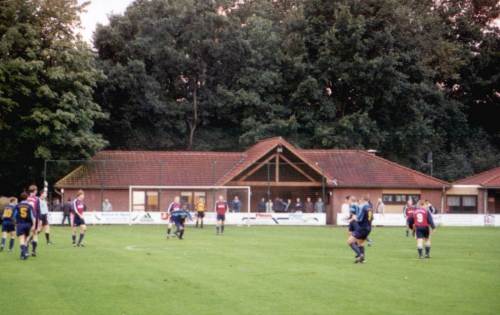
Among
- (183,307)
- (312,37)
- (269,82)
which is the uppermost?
(312,37)

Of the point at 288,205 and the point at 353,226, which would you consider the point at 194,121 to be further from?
the point at 353,226

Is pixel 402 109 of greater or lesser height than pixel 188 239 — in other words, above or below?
above

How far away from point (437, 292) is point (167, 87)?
5392 centimetres

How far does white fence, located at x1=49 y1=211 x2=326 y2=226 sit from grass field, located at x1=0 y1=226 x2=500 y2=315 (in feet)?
69.2

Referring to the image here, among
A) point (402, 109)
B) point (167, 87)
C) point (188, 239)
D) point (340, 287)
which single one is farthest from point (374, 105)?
point (340, 287)

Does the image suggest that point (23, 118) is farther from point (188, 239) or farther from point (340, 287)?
point (340, 287)

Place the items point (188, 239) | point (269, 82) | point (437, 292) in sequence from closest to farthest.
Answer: point (437, 292), point (188, 239), point (269, 82)

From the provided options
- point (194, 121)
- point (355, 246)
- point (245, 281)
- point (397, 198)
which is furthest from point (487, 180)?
point (245, 281)

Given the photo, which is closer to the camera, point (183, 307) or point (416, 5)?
point (183, 307)

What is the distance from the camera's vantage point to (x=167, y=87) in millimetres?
68125

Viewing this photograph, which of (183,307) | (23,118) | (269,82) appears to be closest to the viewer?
(183,307)

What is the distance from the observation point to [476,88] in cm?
7331

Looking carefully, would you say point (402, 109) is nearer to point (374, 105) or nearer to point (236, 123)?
point (374, 105)

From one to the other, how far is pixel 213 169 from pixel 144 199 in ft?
19.6
